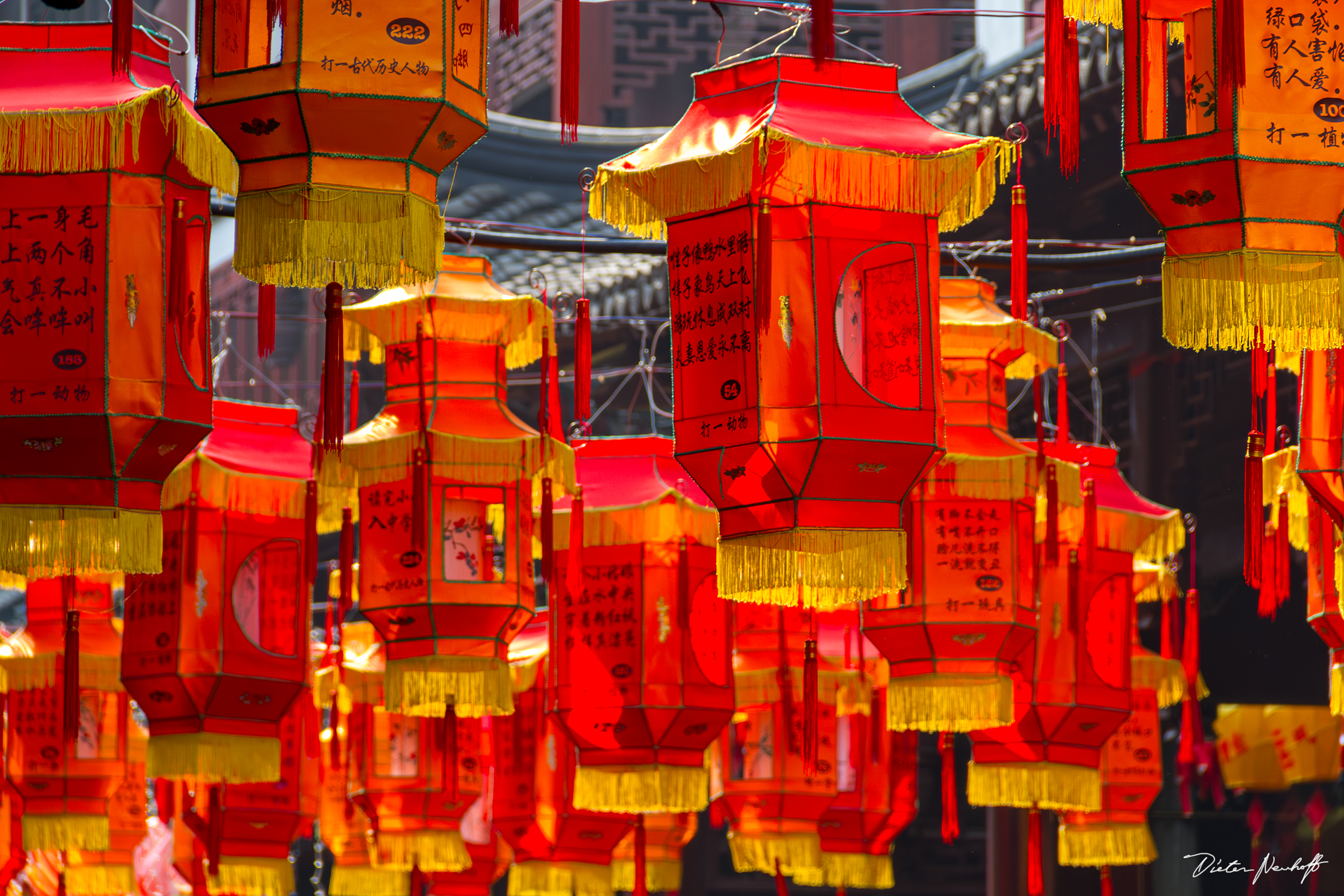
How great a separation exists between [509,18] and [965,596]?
110 inches

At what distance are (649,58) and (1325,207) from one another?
10.4 metres

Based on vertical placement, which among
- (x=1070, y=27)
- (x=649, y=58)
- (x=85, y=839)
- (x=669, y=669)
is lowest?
(x=85, y=839)

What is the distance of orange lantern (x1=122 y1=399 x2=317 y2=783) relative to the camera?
22.8 feet

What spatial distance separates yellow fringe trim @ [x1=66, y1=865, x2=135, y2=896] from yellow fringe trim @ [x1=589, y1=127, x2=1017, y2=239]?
5.72 metres

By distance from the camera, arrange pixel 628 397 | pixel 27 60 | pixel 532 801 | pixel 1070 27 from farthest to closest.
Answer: pixel 628 397 < pixel 532 801 < pixel 27 60 < pixel 1070 27

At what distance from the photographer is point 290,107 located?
183 inches

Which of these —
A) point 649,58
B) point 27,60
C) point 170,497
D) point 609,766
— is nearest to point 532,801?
point 609,766

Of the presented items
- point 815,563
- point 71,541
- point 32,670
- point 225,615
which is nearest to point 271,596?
point 225,615

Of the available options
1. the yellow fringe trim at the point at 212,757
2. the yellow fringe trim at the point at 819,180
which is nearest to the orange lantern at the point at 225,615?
the yellow fringe trim at the point at 212,757

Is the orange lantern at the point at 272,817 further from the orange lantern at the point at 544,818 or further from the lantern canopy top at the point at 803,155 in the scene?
the lantern canopy top at the point at 803,155

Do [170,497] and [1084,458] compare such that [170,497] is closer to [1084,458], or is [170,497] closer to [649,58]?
[1084,458]

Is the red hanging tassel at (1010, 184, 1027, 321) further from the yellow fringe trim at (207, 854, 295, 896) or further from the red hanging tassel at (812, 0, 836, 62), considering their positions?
the yellow fringe trim at (207, 854, 295, 896)

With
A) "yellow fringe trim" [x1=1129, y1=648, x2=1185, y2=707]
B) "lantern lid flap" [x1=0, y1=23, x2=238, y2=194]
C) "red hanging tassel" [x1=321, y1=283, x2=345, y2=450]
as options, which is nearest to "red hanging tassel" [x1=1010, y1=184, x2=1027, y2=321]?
A: "red hanging tassel" [x1=321, y1=283, x2=345, y2=450]

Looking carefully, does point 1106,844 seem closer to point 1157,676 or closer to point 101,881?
point 1157,676
